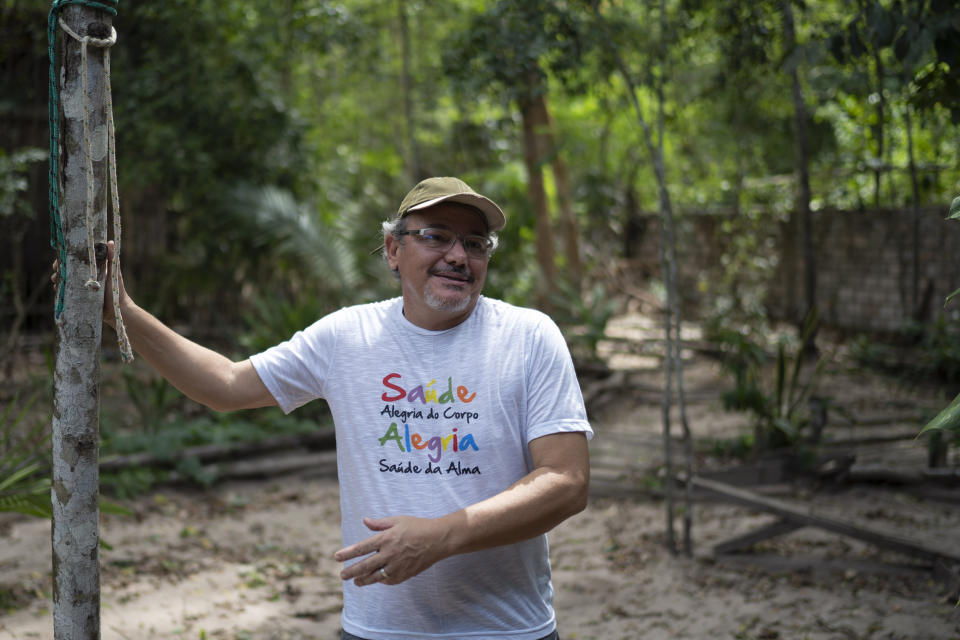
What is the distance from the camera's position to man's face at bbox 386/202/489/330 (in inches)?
84.7

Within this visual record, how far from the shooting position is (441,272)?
7.12 feet

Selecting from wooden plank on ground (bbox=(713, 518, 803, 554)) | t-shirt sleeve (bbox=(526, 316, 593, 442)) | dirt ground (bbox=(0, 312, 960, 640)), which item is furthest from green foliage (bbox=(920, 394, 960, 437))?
wooden plank on ground (bbox=(713, 518, 803, 554))

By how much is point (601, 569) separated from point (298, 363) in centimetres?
318

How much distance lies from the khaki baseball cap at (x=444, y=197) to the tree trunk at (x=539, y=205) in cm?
822

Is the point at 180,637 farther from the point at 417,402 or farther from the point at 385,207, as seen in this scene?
the point at 385,207

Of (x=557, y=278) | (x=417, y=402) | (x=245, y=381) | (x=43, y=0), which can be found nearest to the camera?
(x=417, y=402)

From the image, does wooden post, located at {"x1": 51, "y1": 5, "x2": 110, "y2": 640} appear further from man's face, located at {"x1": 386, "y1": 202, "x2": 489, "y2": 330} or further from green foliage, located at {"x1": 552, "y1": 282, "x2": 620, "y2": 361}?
green foliage, located at {"x1": 552, "y1": 282, "x2": 620, "y2": 361}

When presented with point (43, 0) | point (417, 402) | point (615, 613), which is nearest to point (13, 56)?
point (43, 0)

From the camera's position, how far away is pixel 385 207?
13.1m

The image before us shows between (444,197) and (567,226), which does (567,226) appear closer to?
(567,226)

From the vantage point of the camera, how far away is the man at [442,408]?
201 cm

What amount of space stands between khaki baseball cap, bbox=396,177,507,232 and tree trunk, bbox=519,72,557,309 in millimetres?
8219

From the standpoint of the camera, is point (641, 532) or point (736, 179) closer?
point (641, 532)

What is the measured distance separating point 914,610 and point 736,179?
1028 centimetres
